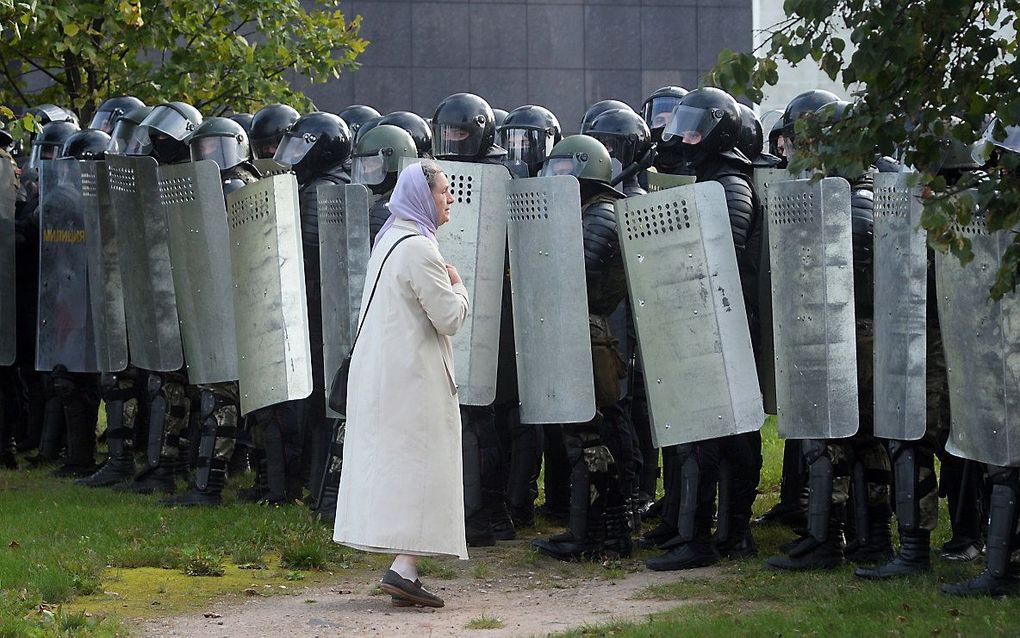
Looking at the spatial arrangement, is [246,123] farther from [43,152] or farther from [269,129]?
[43,152]

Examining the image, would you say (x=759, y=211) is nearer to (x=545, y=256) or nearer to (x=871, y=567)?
(x=545, y=256)

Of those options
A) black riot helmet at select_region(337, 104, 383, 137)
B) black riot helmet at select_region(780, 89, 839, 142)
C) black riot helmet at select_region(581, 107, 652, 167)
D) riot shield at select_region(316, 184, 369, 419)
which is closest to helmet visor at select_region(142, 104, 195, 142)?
riot shield at select_region(316, 184, 369, 419)

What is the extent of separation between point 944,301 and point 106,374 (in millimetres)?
5586

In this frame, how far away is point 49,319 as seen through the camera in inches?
392

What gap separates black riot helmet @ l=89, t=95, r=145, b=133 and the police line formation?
2.04 feet

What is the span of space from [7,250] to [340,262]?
323 centimetres

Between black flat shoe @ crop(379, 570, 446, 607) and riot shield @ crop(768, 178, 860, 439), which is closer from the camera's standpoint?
black flat shoe @ crop(379, 570, 446, 607)

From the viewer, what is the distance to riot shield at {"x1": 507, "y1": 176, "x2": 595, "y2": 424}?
7250 millimetres

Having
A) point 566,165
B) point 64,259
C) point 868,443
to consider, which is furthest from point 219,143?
point 868,443

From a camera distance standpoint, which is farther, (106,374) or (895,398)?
(106,374)

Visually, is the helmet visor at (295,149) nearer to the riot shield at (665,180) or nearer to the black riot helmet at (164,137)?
the black riot helmet at (164,137)

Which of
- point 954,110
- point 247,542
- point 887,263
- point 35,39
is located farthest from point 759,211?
point 35,39

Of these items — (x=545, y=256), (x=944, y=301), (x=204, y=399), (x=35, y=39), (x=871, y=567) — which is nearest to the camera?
(x=944, y=301)

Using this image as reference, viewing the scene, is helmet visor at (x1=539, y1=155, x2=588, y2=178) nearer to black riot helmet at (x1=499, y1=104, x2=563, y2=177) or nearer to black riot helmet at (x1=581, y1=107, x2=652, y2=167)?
black riot helmet at (x1=581, y1=107, x2=652, y2=167)
